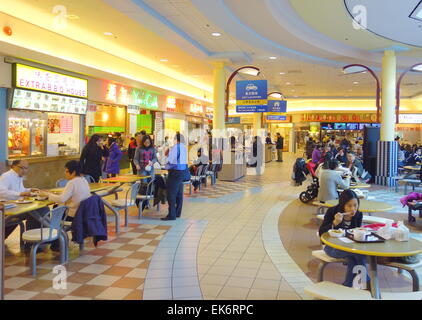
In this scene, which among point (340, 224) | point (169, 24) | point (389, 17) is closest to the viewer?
point (340, 224)

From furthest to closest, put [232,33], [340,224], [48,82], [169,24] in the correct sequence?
[232,33]
[48,82]
[169,24]
[340,224]

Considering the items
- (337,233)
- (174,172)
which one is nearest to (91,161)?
(174,172)

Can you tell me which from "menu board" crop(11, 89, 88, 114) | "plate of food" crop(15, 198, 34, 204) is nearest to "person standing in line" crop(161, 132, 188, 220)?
"plate of food" crop(15, 198, 34, 204)

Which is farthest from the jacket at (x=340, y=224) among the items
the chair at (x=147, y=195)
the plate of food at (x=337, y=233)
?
the chair at (x=147, y=195)

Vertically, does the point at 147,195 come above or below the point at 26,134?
below

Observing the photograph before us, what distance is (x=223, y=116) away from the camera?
494 inches

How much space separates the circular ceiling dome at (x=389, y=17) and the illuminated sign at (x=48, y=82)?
6.86 metres

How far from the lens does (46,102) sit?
9172mm

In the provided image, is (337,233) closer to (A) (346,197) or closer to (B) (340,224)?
(B) (340,224)

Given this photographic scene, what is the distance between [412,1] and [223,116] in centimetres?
641

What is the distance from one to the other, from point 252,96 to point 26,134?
269 inches

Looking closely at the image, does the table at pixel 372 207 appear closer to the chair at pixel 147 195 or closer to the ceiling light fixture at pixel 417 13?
the chair at pixel 147 195
